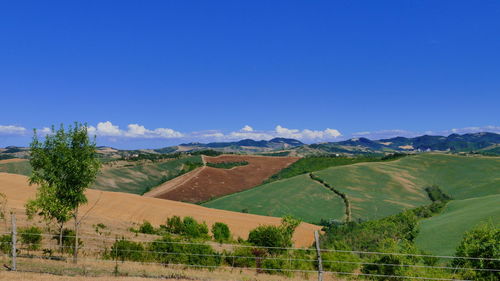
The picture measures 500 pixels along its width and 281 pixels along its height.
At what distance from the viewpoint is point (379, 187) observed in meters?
124

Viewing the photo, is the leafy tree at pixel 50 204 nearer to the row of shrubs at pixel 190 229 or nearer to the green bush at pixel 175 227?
the row of shrubs at pixel 190 229

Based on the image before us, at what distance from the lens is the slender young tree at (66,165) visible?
86.9 ft

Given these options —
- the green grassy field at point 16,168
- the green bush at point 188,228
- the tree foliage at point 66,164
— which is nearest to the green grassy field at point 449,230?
the green bush at point 188,228

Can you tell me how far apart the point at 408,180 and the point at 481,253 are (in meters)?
116

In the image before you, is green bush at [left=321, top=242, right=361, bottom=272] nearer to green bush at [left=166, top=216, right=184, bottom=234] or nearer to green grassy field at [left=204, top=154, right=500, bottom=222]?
green bush at [left=166, top=216, right=184, bottom=234]

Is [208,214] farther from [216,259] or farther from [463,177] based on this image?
[463,177]

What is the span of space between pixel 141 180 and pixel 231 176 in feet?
122

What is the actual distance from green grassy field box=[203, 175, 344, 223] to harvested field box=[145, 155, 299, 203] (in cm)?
1194

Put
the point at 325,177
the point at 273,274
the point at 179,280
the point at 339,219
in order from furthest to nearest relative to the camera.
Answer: the point at 325,177
the point at 339,219
the point at 273,274
the point at 179,280

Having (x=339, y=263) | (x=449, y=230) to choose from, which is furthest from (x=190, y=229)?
(x=449, y=230)

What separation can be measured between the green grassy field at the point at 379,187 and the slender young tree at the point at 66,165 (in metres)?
74.0

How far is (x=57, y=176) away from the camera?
2697 centimetres

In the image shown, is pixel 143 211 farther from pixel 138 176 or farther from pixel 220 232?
pixel 138 176

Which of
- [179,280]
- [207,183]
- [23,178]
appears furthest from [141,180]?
[179,280]
